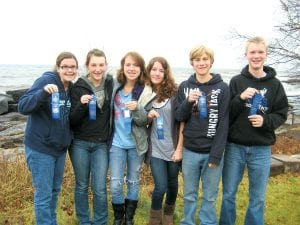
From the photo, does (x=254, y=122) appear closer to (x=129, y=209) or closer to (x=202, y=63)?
(x=202, y=63)

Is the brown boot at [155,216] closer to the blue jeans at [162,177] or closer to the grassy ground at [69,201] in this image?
the blue jeans at [162,177]

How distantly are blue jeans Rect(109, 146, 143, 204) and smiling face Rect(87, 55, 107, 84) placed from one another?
87 centimetres

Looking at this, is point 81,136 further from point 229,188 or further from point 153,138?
point 229,188

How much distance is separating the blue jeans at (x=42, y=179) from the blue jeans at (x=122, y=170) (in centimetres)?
61

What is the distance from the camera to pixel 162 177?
4.51 meters

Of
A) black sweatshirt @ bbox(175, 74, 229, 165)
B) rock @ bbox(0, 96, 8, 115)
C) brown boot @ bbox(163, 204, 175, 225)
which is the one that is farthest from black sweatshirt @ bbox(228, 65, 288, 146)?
rock @ bbox(0, 96, 8, 115)

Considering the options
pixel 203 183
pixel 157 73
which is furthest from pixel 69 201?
pixel 157 73

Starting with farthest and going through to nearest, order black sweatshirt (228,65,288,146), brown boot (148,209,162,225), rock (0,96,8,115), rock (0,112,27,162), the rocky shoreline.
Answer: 1. rock (0,96,8,115)
2. rock (0,112,27,162)
3. the rocky shoreline
4. brown boot (148,209,162,225)
5. black sweatshirt (228,65,288,146)

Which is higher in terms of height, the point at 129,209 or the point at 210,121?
the point at 210,121

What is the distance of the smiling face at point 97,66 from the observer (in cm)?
433

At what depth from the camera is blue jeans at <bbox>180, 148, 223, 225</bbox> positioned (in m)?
4.16

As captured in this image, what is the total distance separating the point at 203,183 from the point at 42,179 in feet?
5.86

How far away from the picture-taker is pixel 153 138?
4.56m

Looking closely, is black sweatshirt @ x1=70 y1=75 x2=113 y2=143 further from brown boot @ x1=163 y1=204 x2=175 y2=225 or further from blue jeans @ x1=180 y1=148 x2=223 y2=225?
brown boot @ x1=163 y1=204 x2=175 y2=225
